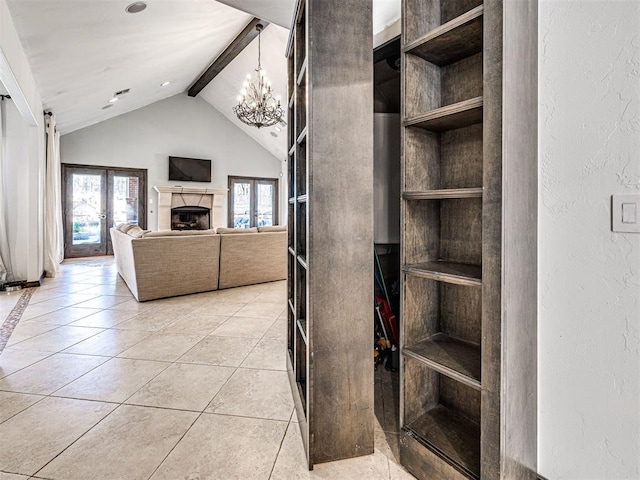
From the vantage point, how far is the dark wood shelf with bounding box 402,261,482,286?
1204 mm

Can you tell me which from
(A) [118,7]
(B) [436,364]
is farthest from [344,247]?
(A) [118,7]

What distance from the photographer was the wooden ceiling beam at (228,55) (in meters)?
5.71

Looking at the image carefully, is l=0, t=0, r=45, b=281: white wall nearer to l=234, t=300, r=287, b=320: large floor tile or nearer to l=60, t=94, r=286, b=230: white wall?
l=60, t=94, r=286, b=230: white wall

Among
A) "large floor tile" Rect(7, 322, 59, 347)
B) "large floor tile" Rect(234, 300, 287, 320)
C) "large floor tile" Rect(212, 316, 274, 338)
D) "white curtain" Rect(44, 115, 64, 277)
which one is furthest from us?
"white curtain" Rect(44, 115, 64, 277)

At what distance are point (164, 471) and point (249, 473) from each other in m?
0.35

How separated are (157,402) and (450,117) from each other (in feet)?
6.82

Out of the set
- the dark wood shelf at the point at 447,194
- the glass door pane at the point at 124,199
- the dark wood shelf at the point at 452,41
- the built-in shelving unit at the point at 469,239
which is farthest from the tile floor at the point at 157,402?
the glass door pane at the point at 124,199

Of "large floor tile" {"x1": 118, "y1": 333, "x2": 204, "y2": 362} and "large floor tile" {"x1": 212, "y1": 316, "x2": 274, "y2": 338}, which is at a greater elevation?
"large floor tile" {"x1": 212, "y1": 316, "x2": 274, "y2": 338}

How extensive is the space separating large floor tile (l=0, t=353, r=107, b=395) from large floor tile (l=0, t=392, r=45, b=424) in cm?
5

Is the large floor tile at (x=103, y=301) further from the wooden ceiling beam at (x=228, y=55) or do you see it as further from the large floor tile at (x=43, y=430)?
the wooden ceiling beam at (x=228, y=55)

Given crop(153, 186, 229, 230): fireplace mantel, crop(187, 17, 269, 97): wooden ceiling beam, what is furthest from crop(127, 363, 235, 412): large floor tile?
crop(153, 186, 229, 230): fireplace mantel

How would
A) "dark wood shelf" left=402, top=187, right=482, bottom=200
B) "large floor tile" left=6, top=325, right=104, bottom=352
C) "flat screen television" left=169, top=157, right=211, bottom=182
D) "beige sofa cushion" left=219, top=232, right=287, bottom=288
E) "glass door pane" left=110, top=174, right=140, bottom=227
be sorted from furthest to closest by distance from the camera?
"flat screen television" left=169, top=157, right=211, bottom=182
"glass door pane" left=110, top=174, right=140, bottom=227
"beige sofa cushion" left=219, top=232, right=287, bottom=288
"large floor tile" left=6, top=325, right=104, bottom=352
"dark wood shelf" left=402, top=187, right=482, bottom=200

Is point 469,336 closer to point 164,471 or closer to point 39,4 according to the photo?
point 164,471

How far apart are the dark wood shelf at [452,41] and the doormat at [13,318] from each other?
356 cm
